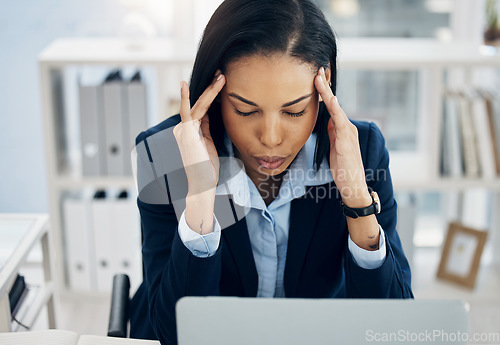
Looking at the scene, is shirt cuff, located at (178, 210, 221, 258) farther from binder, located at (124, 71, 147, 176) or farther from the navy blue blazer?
binder, located at (124, 71, 147, 176)

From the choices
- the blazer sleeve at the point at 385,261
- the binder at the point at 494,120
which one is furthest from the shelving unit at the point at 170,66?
the blazer sleeve at the point at 385,261

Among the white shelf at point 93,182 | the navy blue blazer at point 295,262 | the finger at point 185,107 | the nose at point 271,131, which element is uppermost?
the finger at point 185,107

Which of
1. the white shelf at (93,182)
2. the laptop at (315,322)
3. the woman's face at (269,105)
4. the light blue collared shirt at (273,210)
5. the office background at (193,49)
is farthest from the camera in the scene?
the office background at (193,49)

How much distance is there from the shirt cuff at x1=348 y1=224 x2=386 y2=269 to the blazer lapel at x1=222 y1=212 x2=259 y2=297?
0.22 metres

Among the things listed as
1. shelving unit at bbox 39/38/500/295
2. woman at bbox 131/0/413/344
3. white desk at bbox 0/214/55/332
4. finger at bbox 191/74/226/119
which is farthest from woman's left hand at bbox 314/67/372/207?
shelving unit at bbox 39/38/500/295

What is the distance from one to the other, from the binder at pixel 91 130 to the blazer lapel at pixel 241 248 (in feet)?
3.64

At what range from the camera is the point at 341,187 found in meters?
1.21

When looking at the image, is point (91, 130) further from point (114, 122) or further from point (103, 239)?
point (103, 239)

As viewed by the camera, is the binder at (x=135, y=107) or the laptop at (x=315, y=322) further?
the binder at (x=135, y=107)

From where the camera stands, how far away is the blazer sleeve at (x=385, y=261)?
1.21m

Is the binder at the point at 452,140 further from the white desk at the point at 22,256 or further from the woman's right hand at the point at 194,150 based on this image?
the white desk at the point at 22,256

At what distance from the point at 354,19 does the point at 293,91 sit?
1603mm

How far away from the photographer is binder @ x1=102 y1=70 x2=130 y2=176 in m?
2.22

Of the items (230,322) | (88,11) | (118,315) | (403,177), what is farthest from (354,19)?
(230,322)
